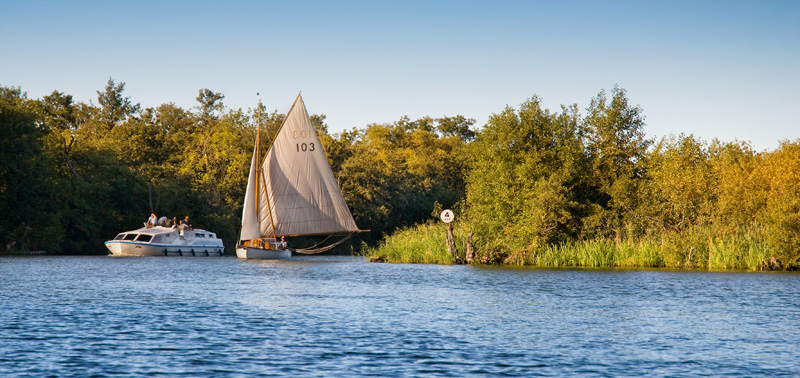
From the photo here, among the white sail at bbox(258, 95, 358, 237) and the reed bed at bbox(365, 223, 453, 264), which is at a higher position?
the white sail at bbox(258, 95, 358, 237)

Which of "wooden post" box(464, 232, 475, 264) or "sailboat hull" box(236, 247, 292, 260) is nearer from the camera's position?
"wooden post" box(464, 232, 475, 264)

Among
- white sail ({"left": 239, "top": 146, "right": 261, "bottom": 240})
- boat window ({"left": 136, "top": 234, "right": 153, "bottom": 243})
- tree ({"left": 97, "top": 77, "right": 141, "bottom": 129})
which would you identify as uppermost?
tree ({"left": 97, "top": 77, "right": 141, "bottom": 129})

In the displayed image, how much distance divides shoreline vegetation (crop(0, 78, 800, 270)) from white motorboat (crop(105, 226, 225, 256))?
569 centimetres

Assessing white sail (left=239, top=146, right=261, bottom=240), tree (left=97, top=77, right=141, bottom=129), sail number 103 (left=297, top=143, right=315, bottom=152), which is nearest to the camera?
sail number 103 (left=297, top=143, right=315, bottom=152)

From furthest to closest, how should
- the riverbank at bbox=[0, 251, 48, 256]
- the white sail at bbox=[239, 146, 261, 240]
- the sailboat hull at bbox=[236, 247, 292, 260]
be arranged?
the riverbank at bbox=[0, 251, 48, 256] < the sailboat hull at bbox=[236, 247, 292, 260] < the white sail at bbox=[239, 146, 261, 240]

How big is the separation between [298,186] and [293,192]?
602 mm

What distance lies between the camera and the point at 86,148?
76.9m

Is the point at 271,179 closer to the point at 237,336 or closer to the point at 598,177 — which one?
the point at 598,177

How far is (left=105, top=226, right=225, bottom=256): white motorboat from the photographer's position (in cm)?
6588

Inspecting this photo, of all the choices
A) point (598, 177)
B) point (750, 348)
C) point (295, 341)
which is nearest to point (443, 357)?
point (295, 341)

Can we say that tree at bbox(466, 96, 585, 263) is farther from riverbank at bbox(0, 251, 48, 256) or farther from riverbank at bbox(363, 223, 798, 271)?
riverbank at bbox(0, 251, 48, 256)

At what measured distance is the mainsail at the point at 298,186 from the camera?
5831 centimetres

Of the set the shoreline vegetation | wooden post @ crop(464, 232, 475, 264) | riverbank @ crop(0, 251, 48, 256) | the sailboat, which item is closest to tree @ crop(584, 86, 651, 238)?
the shoreline vegetation

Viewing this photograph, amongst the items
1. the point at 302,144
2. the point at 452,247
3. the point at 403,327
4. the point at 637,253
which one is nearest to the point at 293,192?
the point at 302,144
